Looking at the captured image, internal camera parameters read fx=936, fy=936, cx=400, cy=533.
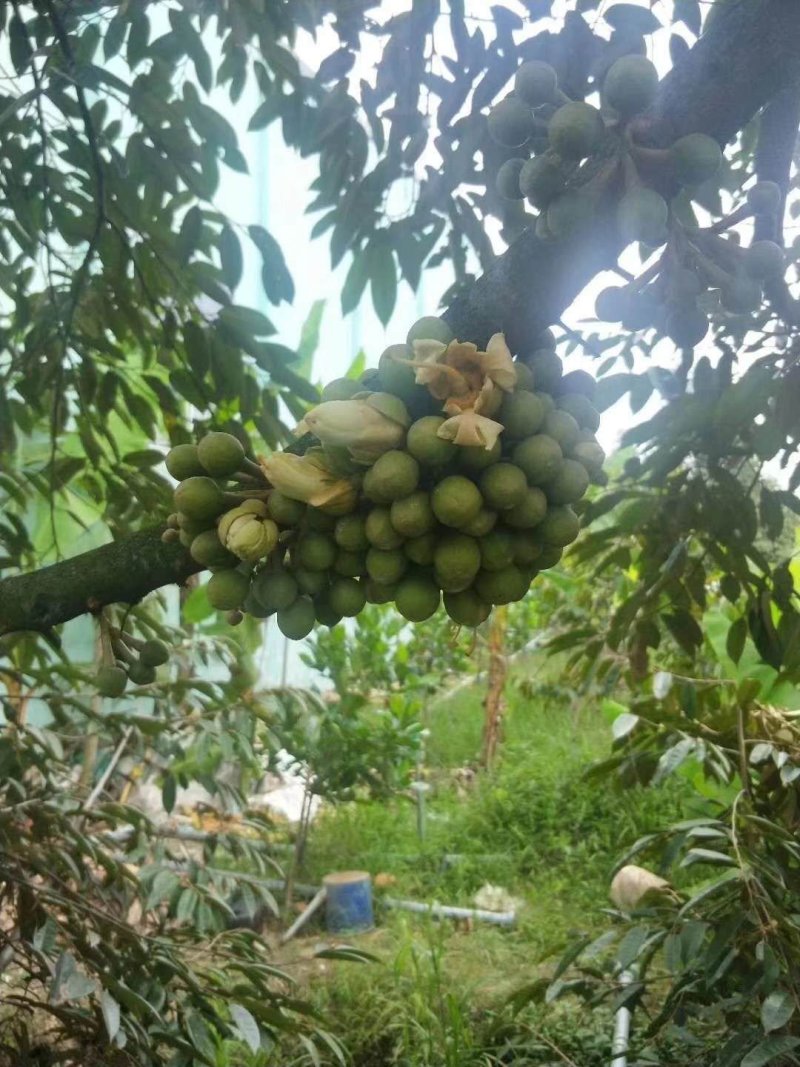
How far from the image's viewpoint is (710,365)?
158cm

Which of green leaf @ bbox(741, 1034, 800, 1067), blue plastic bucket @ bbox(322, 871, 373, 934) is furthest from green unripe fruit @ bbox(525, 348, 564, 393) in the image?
blue plastic bucket @ bbox(322, 871, 373, 934)

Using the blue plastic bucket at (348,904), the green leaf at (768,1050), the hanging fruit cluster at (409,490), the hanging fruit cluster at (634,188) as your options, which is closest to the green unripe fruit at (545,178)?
the hanging fruit cluster at (634,188)

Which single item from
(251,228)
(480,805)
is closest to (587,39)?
(251,228)

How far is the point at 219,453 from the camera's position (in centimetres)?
74

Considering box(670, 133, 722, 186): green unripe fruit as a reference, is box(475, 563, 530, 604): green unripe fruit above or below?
below

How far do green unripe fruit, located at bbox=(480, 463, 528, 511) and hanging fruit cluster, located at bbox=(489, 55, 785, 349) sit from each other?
0.16 metres

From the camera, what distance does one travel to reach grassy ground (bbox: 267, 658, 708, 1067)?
3023 mm

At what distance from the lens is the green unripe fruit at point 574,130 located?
2.12ft

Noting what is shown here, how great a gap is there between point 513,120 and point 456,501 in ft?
1.03

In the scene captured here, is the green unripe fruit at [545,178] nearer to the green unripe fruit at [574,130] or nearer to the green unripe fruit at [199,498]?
the green unripe fruit at [574,130]

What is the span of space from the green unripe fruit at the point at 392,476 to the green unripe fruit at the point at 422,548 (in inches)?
2.0

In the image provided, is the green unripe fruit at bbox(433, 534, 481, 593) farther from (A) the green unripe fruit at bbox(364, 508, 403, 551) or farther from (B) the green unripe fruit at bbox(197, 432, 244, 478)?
(B) the green unripe fruit at bbox(197, 432, 244, 478)

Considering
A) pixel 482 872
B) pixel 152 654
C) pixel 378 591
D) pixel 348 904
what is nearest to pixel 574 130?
pixel 378 591

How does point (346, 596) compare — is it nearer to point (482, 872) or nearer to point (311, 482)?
point (311, 482)
